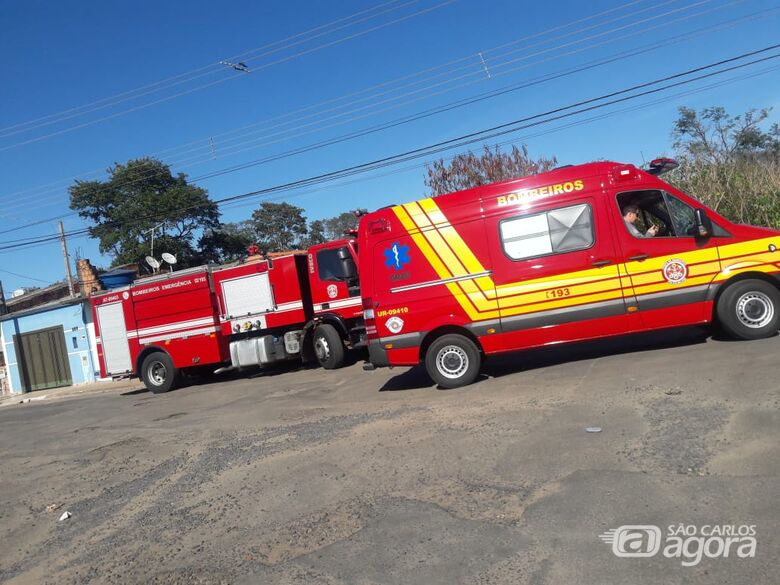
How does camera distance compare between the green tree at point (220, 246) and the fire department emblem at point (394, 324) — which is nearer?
the fire department emblem at point (394, 324)

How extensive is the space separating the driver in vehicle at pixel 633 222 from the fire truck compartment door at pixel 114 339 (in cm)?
1338

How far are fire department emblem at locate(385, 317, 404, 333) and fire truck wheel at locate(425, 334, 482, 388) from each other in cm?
53

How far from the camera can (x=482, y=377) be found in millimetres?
9086

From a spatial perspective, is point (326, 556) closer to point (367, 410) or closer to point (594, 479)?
point (594, 479)

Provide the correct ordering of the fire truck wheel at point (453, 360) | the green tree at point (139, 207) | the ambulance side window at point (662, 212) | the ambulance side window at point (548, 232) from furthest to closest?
the green tree at point (139, 207) < the fire truck wheel at point (453, 360) < the ambulance side window at point (548, 232) < the ambulance side window at point (662, 212)

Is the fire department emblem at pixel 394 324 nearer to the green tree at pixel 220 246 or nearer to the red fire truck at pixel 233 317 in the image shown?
the red fire truck at pixel 233 317

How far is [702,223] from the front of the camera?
7781 millimetres

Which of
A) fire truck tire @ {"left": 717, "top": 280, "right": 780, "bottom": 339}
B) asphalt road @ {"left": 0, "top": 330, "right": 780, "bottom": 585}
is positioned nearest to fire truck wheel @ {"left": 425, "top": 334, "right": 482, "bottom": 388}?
asphalt road @ {"left": 0, "top": 330, "right": 780, "bottom": 585}

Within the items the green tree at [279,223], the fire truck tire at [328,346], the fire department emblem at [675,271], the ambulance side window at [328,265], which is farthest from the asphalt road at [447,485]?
the green tree at [279,223]

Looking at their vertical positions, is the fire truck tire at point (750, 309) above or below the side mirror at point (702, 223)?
below

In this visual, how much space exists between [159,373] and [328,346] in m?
5.46

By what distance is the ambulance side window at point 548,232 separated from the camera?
26.8ft

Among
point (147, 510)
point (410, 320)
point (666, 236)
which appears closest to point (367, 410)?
point (410, 320)

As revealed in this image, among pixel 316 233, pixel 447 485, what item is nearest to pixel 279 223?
pixel 316 233
